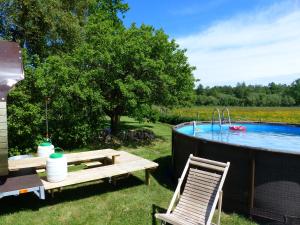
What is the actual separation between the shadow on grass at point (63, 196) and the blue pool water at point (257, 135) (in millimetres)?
5089

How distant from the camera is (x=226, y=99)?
9394 cm

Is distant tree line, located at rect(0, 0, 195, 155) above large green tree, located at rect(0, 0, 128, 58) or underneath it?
underneath

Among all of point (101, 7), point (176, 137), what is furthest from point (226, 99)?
point (176, 137)

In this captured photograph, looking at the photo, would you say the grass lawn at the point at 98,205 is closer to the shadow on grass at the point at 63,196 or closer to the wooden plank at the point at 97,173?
the shadow on grass at the point at 63,196

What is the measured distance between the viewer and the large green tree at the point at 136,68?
12.0m

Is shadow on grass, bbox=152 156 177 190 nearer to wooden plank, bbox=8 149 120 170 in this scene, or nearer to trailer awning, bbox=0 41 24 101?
wooden plank, bbox=8 149 120 170

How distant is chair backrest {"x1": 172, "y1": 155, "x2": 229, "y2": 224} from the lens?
4887mm

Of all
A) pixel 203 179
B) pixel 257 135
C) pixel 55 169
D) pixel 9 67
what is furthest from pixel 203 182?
pixel 257 135

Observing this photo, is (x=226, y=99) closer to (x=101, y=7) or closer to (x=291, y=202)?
(x=101, y=7)

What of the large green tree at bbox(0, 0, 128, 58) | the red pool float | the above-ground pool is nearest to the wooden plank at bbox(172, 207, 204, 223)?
the above-ground pool

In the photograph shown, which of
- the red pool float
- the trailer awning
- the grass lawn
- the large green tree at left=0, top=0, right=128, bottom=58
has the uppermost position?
the large green tree at left=0, top=0, right=128, bottom=58

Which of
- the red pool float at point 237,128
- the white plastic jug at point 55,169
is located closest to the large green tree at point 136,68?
the red pool float at point 237,128

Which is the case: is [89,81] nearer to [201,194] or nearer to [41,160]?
[41,160]

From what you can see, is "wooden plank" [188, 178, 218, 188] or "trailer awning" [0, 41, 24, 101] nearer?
"trailer awning" [0, 41, 24, 101]
